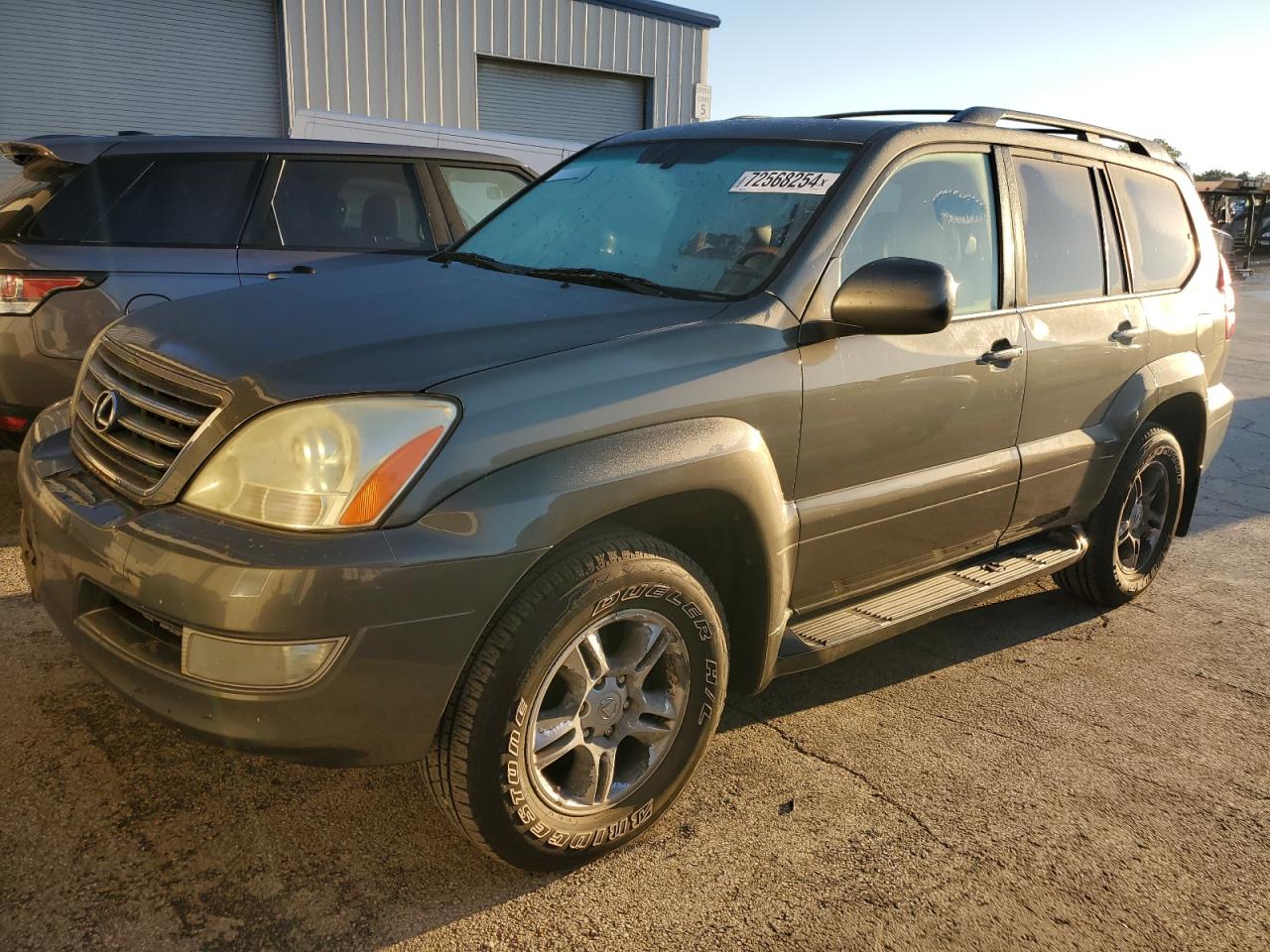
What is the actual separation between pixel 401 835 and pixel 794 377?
1.53 m

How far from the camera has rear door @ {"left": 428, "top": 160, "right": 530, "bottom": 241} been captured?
5.76m

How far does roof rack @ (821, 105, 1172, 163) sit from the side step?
1.51m

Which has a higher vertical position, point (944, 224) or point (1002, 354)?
point (944, 224)

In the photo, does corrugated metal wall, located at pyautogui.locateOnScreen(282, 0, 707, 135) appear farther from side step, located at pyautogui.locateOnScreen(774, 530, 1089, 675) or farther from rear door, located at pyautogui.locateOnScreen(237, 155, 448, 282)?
side step, located at pyautogui.locateOnScreen(774, 530, 1089, 675)

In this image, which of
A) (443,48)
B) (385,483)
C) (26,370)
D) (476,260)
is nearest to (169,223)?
(26,370)

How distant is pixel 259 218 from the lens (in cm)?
509

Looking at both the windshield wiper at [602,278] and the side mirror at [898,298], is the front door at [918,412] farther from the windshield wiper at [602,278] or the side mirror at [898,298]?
the windshield wiper at [602,278]

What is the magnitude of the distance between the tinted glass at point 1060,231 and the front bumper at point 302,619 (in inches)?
92.0

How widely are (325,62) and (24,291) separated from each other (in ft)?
35.1

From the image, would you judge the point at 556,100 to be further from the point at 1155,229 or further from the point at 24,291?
the point at 1155,229

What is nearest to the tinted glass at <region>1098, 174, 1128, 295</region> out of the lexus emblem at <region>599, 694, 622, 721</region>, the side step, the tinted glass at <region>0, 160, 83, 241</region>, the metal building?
the side step

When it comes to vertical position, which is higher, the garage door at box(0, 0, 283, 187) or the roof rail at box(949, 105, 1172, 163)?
the garage door at box(0, 0, 283, 187)

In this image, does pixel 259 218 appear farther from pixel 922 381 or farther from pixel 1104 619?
pixel 1104 619

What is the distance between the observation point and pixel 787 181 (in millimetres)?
3016
